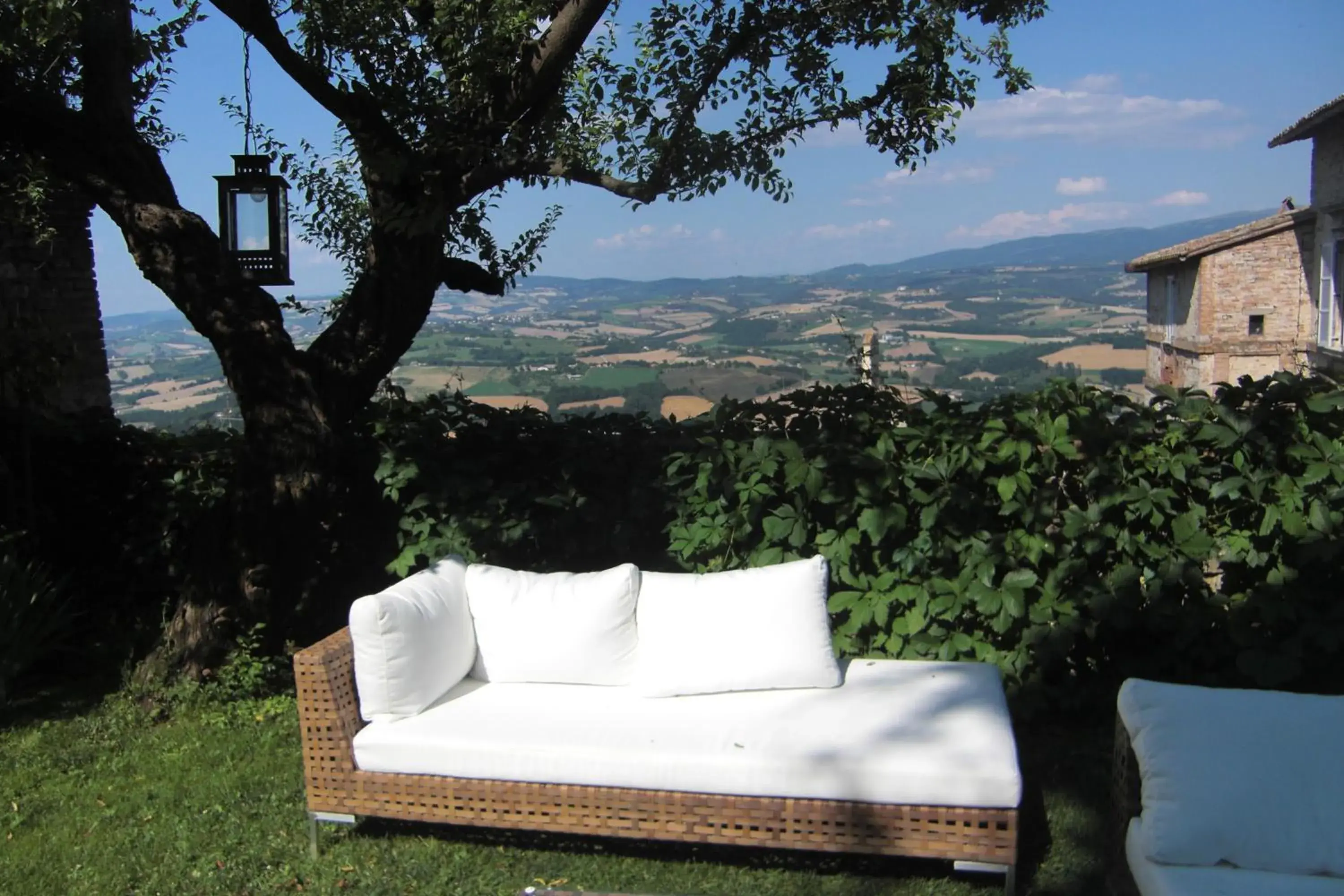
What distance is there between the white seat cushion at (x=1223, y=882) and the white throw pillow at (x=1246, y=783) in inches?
0.9

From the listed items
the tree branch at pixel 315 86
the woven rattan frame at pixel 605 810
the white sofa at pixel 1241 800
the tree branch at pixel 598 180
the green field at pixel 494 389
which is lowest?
the woven rattan frame at pixel 605 810

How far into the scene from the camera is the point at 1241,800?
2422 mm

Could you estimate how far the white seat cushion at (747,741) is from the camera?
296 centimetres

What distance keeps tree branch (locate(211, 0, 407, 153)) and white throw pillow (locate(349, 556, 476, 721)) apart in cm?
199

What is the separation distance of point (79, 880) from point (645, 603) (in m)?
1.89

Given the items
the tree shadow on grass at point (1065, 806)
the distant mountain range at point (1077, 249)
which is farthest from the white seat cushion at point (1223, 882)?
the distant mountain range at point (1077, 249)

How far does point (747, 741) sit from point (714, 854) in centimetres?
46

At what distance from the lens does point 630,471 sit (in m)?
4.74

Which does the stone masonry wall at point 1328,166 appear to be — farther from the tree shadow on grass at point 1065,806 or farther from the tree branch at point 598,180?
the tree shadow on grass at point 1065,806

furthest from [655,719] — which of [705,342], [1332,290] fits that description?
[1332,290]

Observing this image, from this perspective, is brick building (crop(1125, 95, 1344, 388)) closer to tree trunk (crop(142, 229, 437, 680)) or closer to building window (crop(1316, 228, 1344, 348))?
building window (crop(1316, 228, 1344, 348))

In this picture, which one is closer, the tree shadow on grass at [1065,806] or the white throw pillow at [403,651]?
the tree shadow on grass at [1065,806]

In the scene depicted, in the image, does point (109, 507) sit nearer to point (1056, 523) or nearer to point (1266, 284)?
point (1056, 523)

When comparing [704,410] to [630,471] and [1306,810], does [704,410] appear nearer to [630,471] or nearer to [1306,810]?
[630,471]
